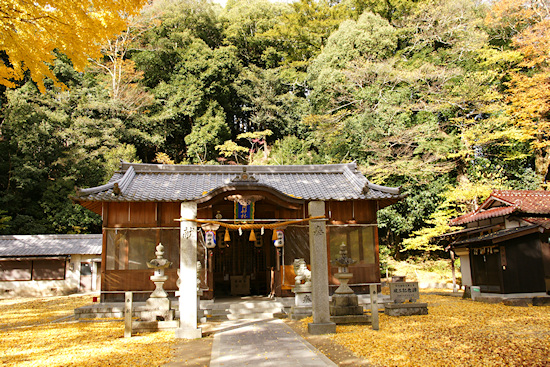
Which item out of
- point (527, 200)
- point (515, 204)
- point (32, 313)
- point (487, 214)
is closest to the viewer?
point (32, 313)

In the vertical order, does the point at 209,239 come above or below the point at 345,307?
above

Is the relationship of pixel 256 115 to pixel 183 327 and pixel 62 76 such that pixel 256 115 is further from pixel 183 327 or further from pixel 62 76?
pixel 183 327

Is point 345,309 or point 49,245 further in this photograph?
point 49,245

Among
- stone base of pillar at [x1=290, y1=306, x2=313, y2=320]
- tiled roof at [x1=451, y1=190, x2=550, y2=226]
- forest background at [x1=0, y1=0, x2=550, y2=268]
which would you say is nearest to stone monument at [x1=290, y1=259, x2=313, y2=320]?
stone base of pillar at [x1=290, y1=306, x2=313, y2=320]

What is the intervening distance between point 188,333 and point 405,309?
250 inches

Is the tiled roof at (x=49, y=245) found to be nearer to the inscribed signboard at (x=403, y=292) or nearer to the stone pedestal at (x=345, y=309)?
the stone pedestal at (x=345, y=309)

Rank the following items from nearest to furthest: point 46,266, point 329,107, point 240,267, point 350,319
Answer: point 350,319 → point 240,267 → point 46,266 → point 329,107

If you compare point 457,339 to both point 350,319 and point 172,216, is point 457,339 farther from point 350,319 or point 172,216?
point 172,216

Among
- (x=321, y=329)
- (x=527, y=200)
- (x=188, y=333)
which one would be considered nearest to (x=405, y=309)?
(x=321, y=329)

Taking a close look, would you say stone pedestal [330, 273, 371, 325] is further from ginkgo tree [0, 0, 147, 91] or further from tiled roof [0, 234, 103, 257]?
tiled roof [0, 234, 103, 257]

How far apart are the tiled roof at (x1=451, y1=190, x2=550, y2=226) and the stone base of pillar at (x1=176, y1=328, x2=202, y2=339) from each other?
12.5 meters

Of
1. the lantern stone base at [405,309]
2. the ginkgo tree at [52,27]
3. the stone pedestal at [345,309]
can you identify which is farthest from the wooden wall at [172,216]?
the ginkgo tree at [52,27]

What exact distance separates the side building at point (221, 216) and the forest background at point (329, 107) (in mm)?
7817

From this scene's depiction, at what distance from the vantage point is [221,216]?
13.8m
